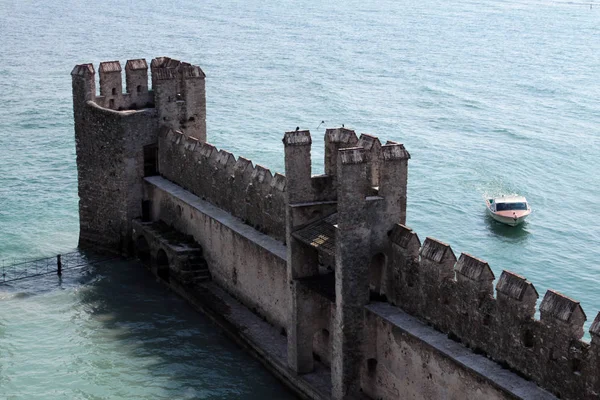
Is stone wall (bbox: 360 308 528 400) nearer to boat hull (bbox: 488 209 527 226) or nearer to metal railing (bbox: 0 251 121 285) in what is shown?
metal railing (bbox: 0 251 121 285)

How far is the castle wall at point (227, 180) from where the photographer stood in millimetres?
28062

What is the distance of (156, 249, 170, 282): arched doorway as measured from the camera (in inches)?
1284

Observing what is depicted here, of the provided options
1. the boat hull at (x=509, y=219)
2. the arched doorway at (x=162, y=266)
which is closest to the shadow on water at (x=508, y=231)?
the boat hull at (x=509, y=219)

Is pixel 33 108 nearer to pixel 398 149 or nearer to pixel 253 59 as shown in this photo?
pixel 253 59

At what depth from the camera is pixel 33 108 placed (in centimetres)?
6222

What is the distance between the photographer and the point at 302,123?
58.8 m

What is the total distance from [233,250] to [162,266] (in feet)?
13.9

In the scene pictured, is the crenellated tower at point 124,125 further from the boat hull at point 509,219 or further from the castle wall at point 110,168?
the boat hull at point 509,219

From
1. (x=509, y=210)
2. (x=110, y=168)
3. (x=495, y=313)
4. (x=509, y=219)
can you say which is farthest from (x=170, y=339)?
(x=509, y=210)

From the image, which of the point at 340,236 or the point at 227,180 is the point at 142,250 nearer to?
the point at 227,180

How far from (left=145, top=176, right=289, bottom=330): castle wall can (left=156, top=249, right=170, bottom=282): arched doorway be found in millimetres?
1024

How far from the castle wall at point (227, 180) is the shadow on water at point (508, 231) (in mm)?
16106

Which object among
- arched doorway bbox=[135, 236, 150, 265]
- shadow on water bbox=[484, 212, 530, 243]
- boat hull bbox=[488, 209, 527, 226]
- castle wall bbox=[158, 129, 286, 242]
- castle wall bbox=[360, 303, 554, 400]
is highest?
castle wall bbox=[158, 129, 286, 242]

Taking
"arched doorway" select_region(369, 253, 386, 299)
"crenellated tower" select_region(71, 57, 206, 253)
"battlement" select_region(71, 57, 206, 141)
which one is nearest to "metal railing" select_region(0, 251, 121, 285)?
"crenellated tower" select_region(71, 57, 206, 253)
